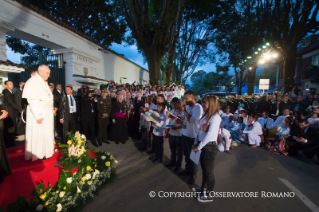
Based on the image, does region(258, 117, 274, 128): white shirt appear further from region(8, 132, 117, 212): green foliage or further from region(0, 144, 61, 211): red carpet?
region(0, 144, 61, 211): red carpet

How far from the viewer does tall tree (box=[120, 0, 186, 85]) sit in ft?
39.7

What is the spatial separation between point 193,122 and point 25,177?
132 inches

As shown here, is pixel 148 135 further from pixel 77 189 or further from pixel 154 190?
pixel 77 189

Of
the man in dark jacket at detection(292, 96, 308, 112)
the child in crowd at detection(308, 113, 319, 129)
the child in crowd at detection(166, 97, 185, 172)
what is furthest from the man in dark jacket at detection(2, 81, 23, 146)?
the man in dark jacket at detection(292, 96, 308, 112)

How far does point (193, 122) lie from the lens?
3941mm

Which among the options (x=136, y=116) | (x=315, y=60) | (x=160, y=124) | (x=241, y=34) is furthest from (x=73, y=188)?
(x=315, y=60)

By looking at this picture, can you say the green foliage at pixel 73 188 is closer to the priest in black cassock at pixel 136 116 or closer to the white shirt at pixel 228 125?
the priest in black cassock at pixel 136 116

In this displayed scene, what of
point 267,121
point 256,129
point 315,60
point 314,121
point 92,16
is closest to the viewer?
point 314,121

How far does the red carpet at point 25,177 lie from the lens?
286 centimetres

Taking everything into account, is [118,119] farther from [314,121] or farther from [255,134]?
[314,121]

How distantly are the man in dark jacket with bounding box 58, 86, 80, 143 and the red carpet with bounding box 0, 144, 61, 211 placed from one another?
1847 millimetres

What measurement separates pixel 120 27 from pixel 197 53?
1262cm

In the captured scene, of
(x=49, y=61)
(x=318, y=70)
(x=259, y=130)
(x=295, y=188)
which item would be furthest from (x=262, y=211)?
(x=318, y=70)

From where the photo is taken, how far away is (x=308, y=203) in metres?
3.36
